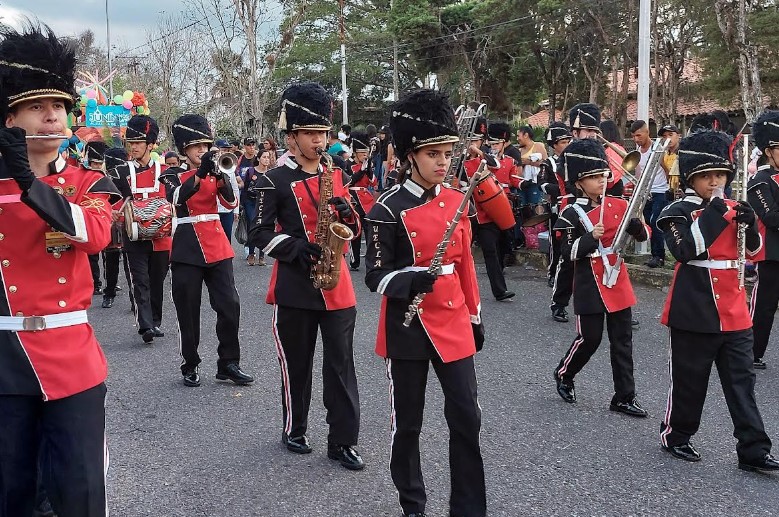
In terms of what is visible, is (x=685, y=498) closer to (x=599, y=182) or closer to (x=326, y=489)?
(x=326, y=489)

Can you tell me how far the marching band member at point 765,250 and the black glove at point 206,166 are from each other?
4479 millimetres

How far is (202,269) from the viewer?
6.48 m

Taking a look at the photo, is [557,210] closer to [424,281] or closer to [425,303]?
[425,303]

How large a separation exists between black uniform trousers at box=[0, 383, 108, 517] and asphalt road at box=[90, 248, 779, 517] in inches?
47.9

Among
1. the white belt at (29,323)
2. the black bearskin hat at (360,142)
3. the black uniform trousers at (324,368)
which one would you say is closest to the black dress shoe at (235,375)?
the black uniform trousers at (324,368)

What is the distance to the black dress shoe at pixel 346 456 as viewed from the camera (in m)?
4.57

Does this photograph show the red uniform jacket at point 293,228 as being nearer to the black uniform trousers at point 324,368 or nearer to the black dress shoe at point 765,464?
the black uniform trousers at point 324,368

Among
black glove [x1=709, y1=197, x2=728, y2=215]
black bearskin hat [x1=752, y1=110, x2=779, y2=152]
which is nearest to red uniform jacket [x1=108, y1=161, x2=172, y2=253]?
black glove [x1=709, y1=197, x2=728, y2=215]

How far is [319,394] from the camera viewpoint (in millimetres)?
6020

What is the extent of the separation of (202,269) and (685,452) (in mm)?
4018

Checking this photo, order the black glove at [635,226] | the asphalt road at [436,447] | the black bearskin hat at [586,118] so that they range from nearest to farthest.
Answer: the asphalt road at [436,447] → the black glove at [635,226] → the black bearskin hat at [586,118]

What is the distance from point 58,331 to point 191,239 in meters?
3.52

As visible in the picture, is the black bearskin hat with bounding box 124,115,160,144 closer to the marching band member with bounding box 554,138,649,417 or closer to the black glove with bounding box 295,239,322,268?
the black glove with bounding box 295,239,322,268

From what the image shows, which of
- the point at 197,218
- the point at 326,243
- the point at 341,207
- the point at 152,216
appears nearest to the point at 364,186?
the point at 152,216
